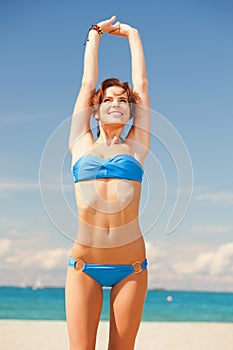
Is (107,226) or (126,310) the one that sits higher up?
(107,226)

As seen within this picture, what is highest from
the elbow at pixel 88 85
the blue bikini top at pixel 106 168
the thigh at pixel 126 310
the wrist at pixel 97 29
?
the wrist at pixel 97 29

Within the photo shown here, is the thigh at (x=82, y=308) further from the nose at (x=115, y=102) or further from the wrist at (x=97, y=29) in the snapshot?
the wrist at (x=97, y=29)

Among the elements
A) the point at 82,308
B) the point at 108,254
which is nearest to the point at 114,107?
the point at 108,254

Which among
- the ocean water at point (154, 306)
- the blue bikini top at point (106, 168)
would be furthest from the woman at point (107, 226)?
the ocean water at point (154, 306)

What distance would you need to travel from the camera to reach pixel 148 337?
8.47m

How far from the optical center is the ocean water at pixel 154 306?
1884 cm

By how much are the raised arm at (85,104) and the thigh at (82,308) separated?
0.72 metres

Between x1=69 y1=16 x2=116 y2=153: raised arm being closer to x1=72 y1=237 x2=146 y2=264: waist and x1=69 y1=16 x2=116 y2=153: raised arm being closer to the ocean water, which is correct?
x1=72 y1=237 x2=146 y2=264: waist

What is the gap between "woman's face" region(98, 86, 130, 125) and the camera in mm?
3197

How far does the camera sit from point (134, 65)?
136 inches

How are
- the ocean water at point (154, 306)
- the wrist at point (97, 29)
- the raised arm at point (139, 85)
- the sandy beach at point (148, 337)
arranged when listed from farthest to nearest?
1. the ocean water at point (154, 306)
2. the sandy beach at point (148, 337)
3. the wrist at point (97, 29)
4. the raised arm at point (139, 85)

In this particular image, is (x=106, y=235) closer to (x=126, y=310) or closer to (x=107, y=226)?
(x=107, y=226)

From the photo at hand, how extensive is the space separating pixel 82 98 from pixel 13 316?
1638 cm

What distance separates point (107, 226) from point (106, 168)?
303 millimetres
